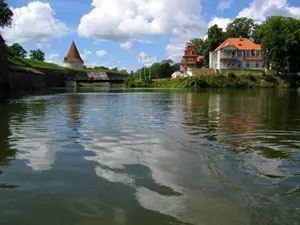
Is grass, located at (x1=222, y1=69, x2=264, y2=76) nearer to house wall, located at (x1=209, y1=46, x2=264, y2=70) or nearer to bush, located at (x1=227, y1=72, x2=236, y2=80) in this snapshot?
bush, located at (x1=227, y1=72, x2=236, y2=80)

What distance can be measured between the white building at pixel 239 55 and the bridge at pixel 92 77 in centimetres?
5233

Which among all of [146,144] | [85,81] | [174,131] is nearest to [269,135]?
[174,131]

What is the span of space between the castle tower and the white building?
8170 cm

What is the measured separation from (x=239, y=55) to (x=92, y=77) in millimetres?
61916

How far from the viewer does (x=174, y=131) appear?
1784 cm

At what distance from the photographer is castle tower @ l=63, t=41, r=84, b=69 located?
18112 centimetres

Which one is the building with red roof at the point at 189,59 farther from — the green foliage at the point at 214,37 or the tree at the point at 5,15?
the tree at the point at 5,15

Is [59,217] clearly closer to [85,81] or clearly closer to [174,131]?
[174,131]

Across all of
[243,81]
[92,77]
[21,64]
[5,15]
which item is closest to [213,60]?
[243,81]

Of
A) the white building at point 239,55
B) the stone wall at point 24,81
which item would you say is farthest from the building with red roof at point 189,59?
the stone wall at point 24,81

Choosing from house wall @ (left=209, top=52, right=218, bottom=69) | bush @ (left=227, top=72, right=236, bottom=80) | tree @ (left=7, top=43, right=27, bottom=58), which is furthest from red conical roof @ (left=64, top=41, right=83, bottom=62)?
bush @ (left=227, top=72, right=236, bottom=80)

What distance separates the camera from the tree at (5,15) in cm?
7144

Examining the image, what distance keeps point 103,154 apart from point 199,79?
318 ft

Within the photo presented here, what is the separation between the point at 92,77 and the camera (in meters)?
154
